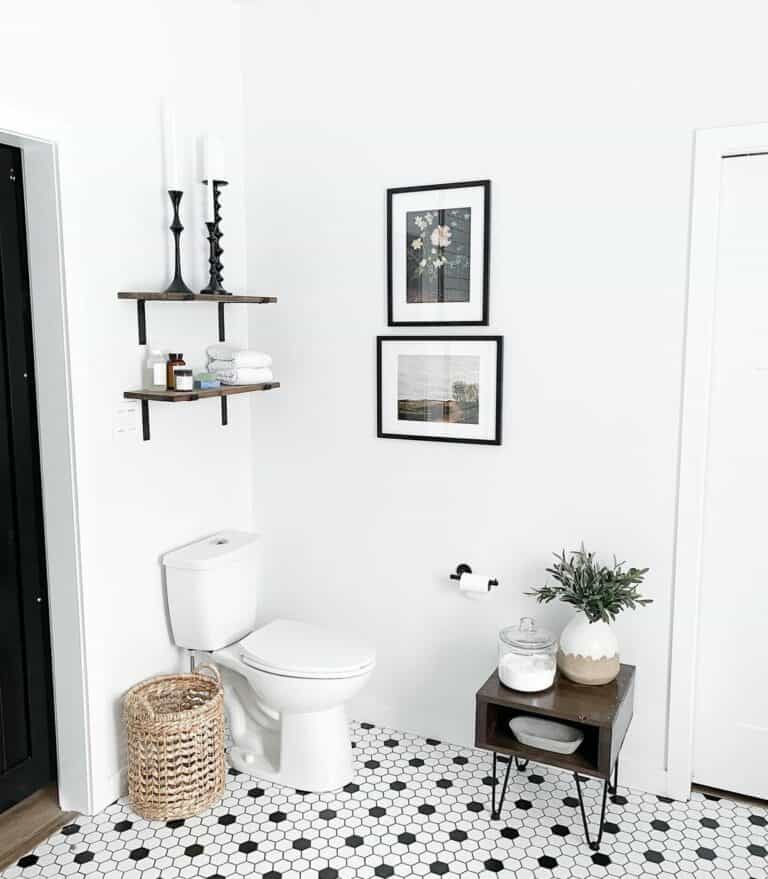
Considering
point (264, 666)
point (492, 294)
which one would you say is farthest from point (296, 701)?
point (492, 294)

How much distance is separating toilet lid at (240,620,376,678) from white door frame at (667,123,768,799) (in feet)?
3.15

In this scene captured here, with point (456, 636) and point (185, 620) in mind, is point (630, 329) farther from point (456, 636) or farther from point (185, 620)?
point (185, 620)

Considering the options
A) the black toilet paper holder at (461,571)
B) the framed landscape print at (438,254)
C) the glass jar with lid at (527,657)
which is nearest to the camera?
the glass jar with lid at (527,657)

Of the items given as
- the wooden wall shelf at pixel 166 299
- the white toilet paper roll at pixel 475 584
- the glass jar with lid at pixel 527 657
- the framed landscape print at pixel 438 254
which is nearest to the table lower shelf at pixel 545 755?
the glass jar with lid at pixel 527 657

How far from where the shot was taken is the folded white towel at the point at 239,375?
107 inches

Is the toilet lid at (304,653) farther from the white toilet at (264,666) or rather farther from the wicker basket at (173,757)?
the wicker basket at (173,757)

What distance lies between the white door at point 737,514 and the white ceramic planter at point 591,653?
0.33 m

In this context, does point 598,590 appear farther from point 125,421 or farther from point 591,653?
point 125,421

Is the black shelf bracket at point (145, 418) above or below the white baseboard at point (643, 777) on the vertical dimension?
above

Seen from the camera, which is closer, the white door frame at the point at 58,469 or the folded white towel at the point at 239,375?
the white door frame at the point at 58,469

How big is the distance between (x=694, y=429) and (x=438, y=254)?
978 millimetres

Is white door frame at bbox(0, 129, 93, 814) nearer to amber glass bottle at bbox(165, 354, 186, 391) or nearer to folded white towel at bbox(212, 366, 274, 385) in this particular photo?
amber glass bottle at bbox(165, 354, 186, 391)

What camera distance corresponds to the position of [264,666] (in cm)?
254

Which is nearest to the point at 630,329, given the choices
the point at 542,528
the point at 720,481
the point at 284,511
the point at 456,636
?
the point at 720,481
